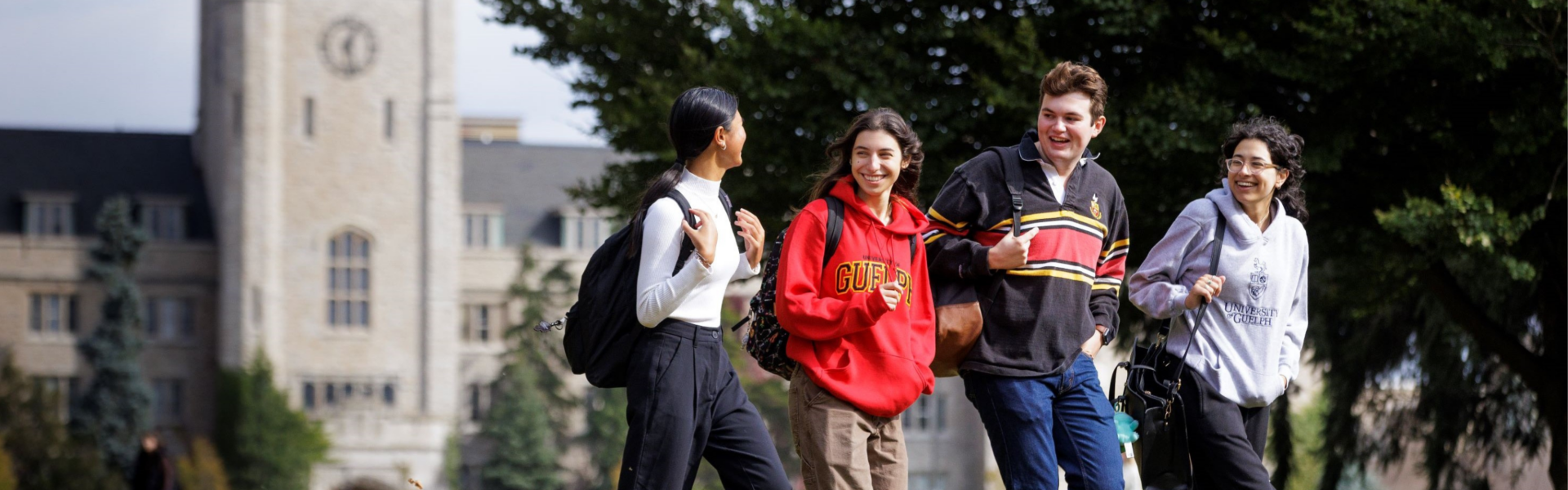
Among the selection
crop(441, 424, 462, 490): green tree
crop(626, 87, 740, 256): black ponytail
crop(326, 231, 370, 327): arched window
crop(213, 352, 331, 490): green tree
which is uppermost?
crop(626, 87, 740, 256): black ponytail

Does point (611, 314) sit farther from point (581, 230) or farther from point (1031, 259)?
point (581, 230)

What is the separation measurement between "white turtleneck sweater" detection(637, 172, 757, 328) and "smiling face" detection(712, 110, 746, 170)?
0.10m

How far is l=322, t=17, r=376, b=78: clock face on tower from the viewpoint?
183ft

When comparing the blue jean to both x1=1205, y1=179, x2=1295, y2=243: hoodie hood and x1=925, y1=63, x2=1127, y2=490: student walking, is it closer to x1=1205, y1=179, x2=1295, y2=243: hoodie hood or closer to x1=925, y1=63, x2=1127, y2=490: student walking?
x1=925, y1=63, x2=1127, y2=490: student walking

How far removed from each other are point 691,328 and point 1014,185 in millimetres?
1065

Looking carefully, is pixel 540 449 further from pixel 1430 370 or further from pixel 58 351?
pixel 1430 370

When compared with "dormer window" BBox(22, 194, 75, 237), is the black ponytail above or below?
below

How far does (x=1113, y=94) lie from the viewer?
1315cm

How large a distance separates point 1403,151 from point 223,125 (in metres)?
49.8

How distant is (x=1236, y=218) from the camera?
A: 16.8 ft

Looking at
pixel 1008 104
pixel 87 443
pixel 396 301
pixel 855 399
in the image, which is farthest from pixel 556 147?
pixel 855 399

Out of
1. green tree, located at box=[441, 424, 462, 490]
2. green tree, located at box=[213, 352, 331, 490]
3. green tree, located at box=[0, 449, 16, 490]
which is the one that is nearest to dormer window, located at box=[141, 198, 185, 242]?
green tree, located at box=[213, 352, 331, 490]

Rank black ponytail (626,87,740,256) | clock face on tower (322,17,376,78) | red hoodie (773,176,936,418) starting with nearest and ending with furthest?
red hoodie (773,176,936,418) < black ponytail (626,87,740,256) < clock face on tower (322,17,376,78)

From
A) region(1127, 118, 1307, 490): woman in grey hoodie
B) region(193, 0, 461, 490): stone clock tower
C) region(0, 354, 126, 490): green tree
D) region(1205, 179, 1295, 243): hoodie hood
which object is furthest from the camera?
region(193, 0, 461, 490): stone clock tower
